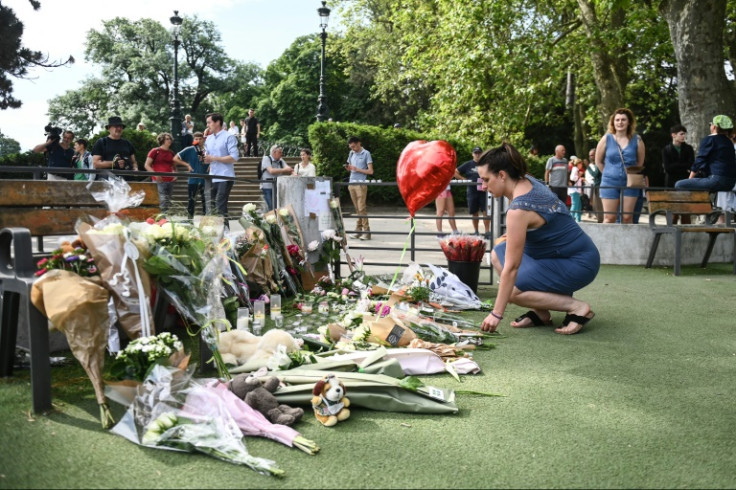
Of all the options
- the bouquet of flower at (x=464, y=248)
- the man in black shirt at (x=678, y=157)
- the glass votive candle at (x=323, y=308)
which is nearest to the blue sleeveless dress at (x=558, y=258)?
the bouquet of flower at (x=464, y=248)

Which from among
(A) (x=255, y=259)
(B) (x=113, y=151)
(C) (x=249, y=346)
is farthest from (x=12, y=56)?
(C) (x=249, y=346)

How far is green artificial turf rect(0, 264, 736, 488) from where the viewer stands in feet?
8.05

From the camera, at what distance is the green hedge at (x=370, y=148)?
2083 cm

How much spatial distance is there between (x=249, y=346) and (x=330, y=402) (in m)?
1.04

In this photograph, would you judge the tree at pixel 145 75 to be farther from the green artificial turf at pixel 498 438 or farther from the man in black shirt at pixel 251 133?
the green artificial turf at pixel 498 438

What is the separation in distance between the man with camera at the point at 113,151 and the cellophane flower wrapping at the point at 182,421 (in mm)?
7604

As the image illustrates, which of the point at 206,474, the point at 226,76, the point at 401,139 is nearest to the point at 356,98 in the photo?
the point at 401,139

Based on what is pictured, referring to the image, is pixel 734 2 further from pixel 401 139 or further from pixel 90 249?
pixel 90 249

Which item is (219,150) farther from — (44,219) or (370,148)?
(370,148)

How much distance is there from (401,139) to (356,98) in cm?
1911

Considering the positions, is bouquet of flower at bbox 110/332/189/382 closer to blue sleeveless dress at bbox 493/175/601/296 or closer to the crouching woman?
the crouching woman

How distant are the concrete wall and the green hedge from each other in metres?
11.4

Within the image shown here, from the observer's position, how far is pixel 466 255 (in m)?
6.68

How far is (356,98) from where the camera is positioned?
41.2 m
